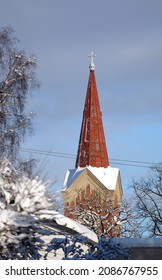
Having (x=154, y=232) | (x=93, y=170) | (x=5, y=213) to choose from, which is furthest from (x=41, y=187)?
(x=93, y=170)

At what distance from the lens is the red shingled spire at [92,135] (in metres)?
48.7

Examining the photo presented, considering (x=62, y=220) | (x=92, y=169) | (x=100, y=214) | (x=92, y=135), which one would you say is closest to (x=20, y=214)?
(x=62, y=220)

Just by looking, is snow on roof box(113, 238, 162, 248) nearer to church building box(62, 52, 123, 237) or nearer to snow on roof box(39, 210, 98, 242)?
snow on roof box(39, 210, 98, 242)

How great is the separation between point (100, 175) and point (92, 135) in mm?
3584

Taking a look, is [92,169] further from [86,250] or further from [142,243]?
[86,250]

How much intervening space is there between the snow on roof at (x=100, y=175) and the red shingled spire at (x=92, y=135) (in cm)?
46

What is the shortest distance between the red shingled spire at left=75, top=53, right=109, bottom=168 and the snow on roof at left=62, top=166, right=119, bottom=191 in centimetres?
46

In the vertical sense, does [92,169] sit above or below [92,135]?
below

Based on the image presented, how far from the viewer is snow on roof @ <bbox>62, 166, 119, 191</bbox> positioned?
46.5m

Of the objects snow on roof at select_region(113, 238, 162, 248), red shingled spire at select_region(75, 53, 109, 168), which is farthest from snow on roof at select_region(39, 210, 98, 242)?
red shingled spire at select_region(75, 53, 109, 168)

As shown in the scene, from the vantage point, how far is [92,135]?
49000 millimetres

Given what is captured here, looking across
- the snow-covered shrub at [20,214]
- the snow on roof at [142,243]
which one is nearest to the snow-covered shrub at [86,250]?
the snow-covered shrub at [20,214]
